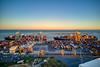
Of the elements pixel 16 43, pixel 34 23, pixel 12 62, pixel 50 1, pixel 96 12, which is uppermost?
pixel 50 1

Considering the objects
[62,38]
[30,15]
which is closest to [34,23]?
[30,15]

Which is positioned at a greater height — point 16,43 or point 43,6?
point 43,6

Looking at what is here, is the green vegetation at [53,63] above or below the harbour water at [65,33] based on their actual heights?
below

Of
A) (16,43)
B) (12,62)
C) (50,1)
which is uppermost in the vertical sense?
(50,1)

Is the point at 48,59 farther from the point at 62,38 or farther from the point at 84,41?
the point at 84,41

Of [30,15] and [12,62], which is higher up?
[30,15]

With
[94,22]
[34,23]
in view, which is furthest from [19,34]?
[94,22]

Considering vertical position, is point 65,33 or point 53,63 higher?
point 65,33

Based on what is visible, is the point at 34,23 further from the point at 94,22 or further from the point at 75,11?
the point at 94,22

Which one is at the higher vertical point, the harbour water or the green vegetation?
the harbour water
